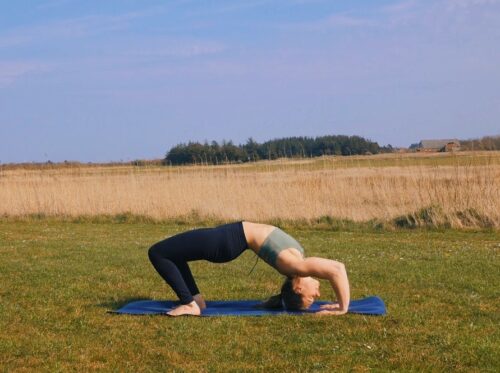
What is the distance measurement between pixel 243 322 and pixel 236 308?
2.67ft

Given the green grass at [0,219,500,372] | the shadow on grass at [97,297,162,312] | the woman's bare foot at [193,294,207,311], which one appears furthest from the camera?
the shadow on grass at [97,297,162,312]

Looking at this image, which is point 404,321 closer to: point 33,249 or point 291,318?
point 291,318

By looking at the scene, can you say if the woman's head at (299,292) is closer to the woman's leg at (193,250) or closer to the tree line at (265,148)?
the woman's leg at (193,250)

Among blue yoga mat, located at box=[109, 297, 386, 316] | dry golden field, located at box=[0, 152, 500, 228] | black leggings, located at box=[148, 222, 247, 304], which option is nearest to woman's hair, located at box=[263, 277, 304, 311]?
blue yoga mat, located at box=[109, 297, 386, 316]

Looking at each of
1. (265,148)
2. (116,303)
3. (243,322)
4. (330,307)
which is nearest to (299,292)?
(330,307)

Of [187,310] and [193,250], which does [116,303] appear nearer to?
[187,310]

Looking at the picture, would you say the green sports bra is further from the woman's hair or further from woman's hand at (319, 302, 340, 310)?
woman's hand at (319, 302, 340, 310)

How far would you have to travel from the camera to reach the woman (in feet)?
24.9

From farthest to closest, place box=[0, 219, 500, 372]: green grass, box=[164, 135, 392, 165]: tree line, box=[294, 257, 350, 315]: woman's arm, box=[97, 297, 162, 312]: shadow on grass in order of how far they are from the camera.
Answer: box=[164, 135, 392, 165]: tree line, box=[97, 297, 162, 312]: shadow on grass, box=[294, 257, 350, 315]: woman's arm, box=[0, 219, 500, 372]: green grass

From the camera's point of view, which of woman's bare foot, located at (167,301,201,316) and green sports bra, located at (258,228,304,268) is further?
woman's bare foot, located at (167,301,201,316)

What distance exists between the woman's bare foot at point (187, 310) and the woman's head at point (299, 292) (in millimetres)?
980

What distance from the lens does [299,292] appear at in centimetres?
783

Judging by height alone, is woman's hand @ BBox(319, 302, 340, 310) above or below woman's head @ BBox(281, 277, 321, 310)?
below

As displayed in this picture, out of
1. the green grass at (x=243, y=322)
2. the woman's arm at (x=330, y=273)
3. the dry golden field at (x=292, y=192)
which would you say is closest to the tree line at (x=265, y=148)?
the dry golden field at (x=292, y=192)
